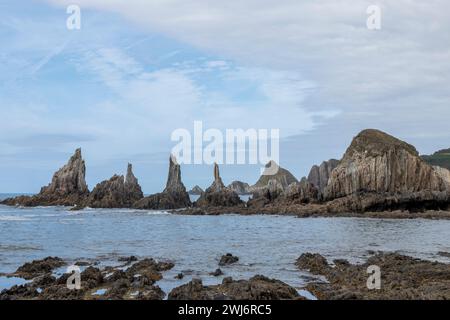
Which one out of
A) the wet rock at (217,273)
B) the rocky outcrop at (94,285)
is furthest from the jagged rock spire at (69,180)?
the wet rock at (217,273)

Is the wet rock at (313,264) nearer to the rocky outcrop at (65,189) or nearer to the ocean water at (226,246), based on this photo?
the ocean water at (226,246)

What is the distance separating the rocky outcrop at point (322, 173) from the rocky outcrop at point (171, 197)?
138 feet

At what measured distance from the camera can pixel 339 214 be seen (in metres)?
78.3

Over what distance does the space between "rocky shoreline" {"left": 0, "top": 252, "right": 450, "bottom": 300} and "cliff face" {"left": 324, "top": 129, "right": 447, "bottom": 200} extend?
64060 millimetres

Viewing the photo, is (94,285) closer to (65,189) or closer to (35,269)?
(35,269)

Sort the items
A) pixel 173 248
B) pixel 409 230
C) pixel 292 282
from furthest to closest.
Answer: pixel 409 230, pixel 173 248, pixel 292 282

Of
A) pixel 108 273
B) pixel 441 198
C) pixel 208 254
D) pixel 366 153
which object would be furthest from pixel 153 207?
pixel 108 273

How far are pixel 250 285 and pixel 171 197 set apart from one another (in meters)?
99.6

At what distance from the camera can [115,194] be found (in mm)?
119750

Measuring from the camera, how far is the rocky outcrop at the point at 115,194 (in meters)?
117

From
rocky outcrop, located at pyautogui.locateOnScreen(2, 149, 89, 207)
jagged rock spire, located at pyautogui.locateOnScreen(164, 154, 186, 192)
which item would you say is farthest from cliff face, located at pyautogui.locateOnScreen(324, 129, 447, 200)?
rocky outcrop, located at pyautogui.locateOnScreen(2, 149, 89, 207)
